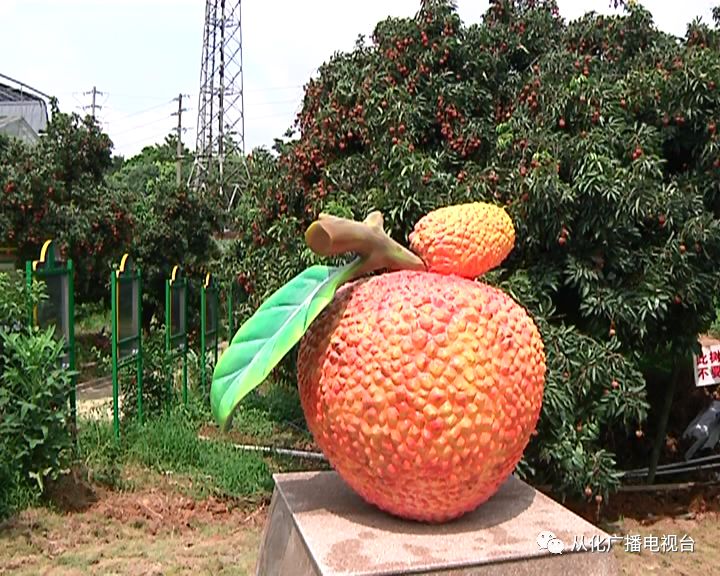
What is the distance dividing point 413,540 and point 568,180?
9.40ft

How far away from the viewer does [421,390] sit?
2.04m

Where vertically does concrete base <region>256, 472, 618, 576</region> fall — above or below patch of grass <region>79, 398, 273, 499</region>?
above

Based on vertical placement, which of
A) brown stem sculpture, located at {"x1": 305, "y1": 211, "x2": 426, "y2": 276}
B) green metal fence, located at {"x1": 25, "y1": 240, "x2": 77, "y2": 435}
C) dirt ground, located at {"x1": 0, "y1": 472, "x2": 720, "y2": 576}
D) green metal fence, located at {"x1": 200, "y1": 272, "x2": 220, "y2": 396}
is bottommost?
dirt ground, located at {"x1": 0, "y1": 472, "x2": 720, "y2": 576}

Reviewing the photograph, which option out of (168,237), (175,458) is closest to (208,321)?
(175,458)

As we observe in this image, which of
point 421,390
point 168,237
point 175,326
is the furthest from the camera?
point 168,237

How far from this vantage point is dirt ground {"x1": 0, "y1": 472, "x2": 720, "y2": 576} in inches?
155

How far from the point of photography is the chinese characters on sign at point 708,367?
17.5 feet

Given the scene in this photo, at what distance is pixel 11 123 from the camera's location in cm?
2242

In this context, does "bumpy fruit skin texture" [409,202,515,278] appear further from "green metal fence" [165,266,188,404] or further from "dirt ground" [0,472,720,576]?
"green metal fence" [165,266,188,404]

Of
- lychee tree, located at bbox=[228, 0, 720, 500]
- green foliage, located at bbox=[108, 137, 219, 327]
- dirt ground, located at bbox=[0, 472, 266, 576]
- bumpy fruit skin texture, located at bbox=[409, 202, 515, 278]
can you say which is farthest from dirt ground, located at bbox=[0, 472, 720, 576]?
green foliage, located at bbox=[108, 137, 219, 327]

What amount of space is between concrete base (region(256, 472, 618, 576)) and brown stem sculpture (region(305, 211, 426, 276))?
76 centimetres

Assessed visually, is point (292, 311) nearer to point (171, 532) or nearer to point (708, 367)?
point (171, 532)

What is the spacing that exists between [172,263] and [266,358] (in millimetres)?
11282

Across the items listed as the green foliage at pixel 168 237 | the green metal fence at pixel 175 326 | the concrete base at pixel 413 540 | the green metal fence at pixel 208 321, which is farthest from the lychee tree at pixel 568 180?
the green foliage at pixel 168 237
